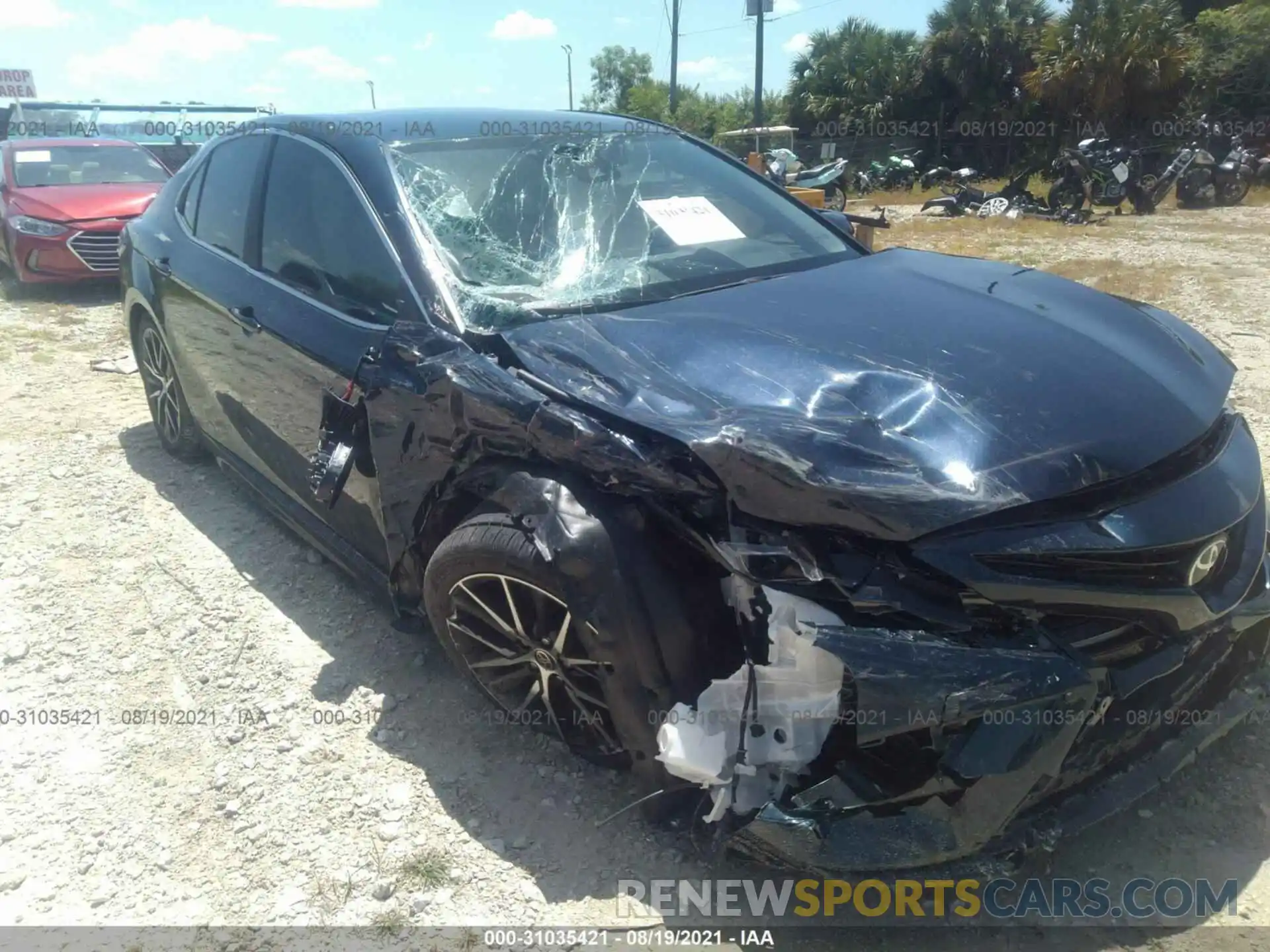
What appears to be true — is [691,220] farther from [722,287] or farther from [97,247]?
[97,247]

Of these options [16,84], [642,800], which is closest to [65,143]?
[642,800]

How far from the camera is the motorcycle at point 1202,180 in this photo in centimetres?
1541

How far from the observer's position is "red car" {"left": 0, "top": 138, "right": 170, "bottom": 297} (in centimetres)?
908

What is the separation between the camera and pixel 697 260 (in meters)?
3.01

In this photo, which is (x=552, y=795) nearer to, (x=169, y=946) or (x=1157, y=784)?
(x=169, y=946)

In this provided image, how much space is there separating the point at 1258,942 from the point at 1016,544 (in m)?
1.03

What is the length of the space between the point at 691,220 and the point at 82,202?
858 centimetres

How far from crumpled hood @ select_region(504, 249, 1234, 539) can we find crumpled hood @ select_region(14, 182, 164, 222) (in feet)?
27.1

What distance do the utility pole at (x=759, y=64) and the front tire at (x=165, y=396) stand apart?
24.6 metres

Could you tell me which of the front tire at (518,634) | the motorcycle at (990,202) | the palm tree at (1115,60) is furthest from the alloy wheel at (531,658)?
the palm tree at (1115,60)

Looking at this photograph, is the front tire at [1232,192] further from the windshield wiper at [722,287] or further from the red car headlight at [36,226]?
the red car headlight at [36,226]

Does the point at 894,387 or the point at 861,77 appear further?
the point at 861,77

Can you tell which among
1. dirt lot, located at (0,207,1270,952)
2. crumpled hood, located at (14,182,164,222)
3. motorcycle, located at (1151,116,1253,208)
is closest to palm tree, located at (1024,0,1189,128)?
motorcycle, located at (1151,116,1253,208)

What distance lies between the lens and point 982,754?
5.86ft
